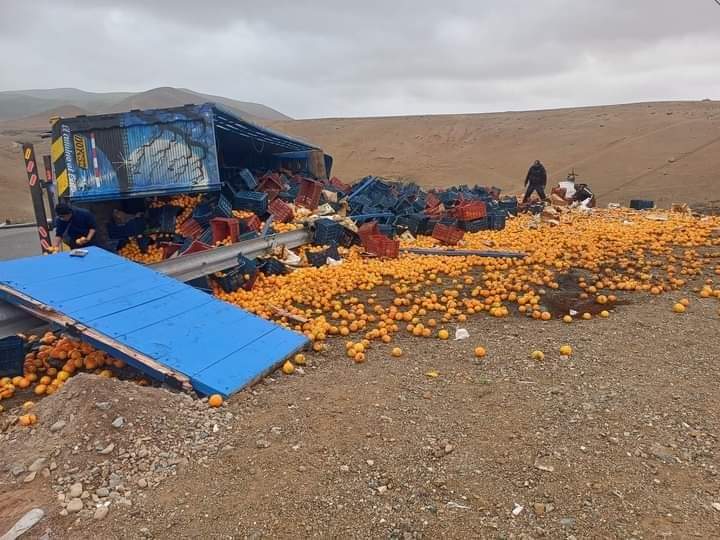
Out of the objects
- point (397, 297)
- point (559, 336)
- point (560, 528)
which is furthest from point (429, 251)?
point (560, 528)

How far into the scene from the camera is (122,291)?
5.39 m

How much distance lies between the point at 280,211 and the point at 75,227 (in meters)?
4.63

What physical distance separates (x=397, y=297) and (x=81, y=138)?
7.90 m

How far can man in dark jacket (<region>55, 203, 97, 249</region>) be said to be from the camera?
790 cm

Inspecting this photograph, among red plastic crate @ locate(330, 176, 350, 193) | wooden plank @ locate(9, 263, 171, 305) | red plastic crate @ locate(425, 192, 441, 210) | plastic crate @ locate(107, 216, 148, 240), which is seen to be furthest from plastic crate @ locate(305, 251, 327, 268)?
red plastic crate @ locate(330, 176, 350, 193)

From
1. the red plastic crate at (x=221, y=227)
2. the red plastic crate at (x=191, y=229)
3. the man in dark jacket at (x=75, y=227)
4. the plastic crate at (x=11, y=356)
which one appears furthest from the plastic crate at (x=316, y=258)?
the plastic crate at (x=11, y=356)

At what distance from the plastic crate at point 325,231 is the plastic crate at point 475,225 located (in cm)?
389

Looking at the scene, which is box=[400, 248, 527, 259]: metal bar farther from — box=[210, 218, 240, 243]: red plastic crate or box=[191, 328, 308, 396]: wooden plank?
box=[191, 328, 308, 396]: wooden plank

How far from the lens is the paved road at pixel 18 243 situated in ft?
40.7

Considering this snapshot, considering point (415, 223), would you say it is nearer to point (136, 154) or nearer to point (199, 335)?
point (136, 154)

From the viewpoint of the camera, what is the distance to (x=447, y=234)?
38.4 ft

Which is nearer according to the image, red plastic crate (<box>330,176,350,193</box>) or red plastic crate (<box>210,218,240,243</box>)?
red plastic crate (<box>210,218,240,243</box>)

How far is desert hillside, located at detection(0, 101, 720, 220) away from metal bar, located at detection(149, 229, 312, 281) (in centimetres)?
1849

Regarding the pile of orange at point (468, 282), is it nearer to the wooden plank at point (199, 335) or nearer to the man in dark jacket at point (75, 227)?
the wooden plank at point (199, 335)
